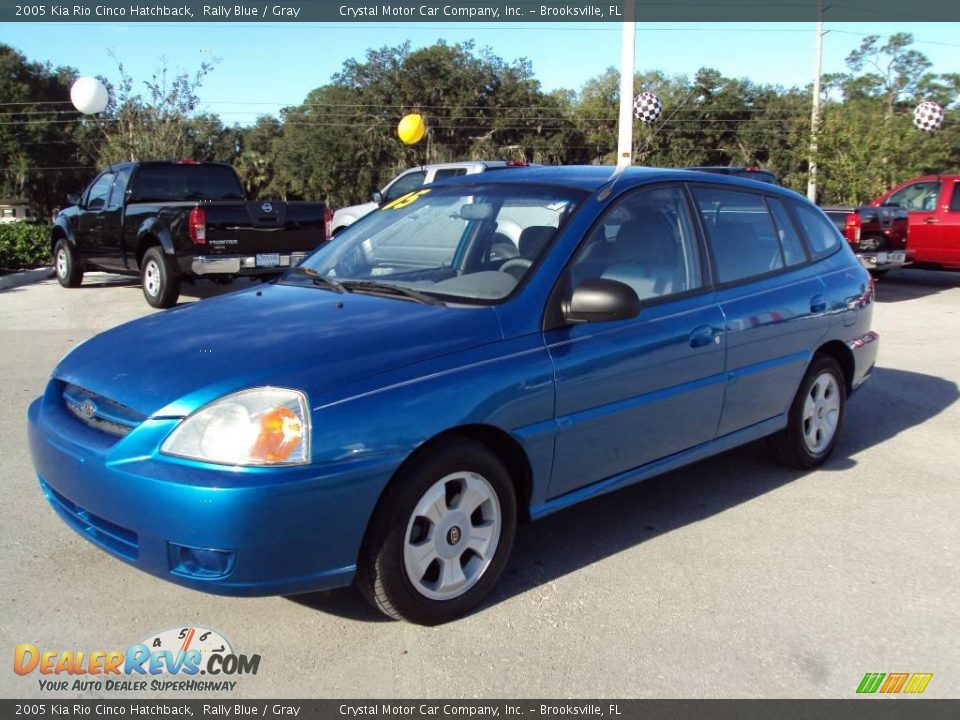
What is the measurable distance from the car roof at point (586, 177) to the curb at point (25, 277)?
11.4 metres

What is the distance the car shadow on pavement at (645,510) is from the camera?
368 cm

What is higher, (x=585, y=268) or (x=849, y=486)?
(x=585, y=268)

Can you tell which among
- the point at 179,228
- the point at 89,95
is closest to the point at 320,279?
the point at 179,228

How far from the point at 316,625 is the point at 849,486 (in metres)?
3.22

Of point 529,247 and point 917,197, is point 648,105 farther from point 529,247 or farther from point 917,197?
point 529,247

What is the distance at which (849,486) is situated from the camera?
496cm

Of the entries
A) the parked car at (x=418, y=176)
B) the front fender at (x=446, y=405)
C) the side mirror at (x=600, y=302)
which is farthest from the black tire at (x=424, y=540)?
the parked car at (x=418, y=176)

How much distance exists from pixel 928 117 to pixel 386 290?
22.8m

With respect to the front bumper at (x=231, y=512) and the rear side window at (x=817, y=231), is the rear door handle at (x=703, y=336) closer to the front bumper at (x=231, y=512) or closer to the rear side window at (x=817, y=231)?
the rear side window at (x=817, y=231)

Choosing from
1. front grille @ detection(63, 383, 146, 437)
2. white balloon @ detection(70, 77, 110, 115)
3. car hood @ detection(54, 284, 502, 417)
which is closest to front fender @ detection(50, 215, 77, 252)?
white balloon @ detection(70, 77, 110, 115)

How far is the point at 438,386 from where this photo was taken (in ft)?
10.3
